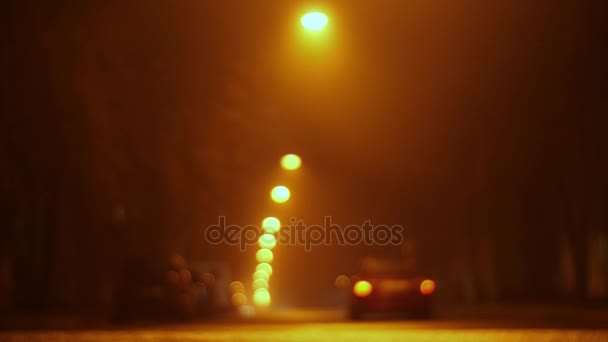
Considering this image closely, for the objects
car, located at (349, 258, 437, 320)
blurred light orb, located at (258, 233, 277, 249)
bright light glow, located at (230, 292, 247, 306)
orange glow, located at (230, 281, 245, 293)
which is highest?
blurred light orb, located at (258, 233, 277, 249)

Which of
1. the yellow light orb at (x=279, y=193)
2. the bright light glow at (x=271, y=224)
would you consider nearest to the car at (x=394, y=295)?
the yellow light orb at (x=279, y=193)

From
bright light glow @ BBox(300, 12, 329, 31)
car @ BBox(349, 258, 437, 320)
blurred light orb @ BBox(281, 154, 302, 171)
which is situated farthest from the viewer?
blurred light orb @ BBox(281, 154, 302, 171)

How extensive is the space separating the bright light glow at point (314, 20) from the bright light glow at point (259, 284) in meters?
126

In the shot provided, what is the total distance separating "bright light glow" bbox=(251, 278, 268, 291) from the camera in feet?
494

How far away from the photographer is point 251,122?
98.4ft

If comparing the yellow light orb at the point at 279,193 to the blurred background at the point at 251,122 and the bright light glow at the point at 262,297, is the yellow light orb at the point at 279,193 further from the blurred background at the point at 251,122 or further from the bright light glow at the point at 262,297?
the bright light glow at the point at 262,297

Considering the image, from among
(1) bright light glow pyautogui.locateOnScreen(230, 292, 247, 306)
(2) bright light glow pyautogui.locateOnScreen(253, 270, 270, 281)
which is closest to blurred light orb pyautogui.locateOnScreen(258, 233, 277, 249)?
(1) bright light glow pyautogui.locateOnScreen(230, 292, 247, 306)

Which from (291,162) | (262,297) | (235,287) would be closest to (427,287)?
(291,162)

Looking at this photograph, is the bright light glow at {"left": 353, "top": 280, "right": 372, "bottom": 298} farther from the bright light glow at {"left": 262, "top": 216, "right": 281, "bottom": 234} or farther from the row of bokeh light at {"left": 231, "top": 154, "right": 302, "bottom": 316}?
the bright light glow at {"left": 262, "top": 216, "right": 281, "bottom": 234}

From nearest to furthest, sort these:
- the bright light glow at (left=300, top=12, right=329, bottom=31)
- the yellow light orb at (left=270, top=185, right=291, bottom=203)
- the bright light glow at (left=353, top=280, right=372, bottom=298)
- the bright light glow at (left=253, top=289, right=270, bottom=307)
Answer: the bright light glow at (left=300, top=12, right=329, bottom=31) → the bright light glow at (left=353, top=280, right=372, bottom=298) → the yellow light orb at (left=270, top=185, right=291, bottom=203) → the bright light glow at (left=253, top=289, right=270, bottom=307)

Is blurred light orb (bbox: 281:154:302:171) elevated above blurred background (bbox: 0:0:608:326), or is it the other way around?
blurred light orb (bbox: 281:154:302:171)

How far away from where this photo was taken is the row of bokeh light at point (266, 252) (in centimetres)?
4577

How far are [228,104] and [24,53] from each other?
6596 millimetres

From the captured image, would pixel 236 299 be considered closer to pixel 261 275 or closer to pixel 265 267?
pixel 265 267
